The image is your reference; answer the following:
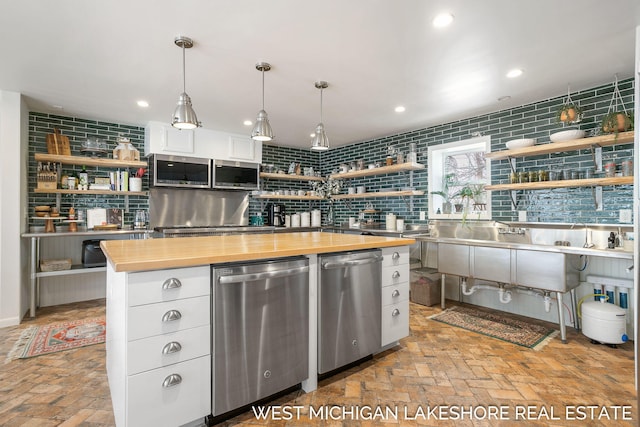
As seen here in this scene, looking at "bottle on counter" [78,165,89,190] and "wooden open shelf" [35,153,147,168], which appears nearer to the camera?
"wooden open shelf" [35,153,147,168]

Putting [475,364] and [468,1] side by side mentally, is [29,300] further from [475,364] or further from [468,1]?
[468,1]

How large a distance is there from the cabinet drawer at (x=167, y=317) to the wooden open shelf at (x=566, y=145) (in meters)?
3.39

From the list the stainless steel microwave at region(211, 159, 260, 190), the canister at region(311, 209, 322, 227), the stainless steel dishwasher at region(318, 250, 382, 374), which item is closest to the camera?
the stainless steel dishwasher at region(318, 250, 382, 374)

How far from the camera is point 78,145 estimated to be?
4230 millimetres

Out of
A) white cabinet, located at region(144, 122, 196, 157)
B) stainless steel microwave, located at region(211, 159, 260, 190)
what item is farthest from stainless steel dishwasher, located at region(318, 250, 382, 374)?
white cabinet, located at region(144, 122, 196, 157)

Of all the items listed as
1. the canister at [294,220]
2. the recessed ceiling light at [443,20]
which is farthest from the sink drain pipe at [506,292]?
the canister at [294,220]

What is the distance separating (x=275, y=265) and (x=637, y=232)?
7.20 ft

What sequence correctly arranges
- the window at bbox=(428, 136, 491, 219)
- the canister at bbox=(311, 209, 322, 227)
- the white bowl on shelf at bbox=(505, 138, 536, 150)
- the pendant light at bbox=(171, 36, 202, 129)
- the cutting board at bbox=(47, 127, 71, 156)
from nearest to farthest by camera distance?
1. the pendant light at bbox=(171, 36, 202, 129)
2. the white bowl on shelf at bbox=(505, 138, 536, 150)
3. the cutting board at bbox=(47, 127, 71, 156)
4. the window at bbox=(428, 136, 491, 219)
5. the canister at bbox=(311, 209, 322, 227)

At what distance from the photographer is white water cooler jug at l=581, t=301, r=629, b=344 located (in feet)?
8.94

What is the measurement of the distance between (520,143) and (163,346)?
3.74 m

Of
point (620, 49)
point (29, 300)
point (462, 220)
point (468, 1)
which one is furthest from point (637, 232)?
point (29, 300)

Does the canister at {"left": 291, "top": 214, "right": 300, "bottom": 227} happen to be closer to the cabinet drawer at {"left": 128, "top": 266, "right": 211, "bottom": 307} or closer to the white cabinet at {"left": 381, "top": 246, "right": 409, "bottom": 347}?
the white cabinet at {"left": 381, "top": 246, "right": 409, "bottom": 347}

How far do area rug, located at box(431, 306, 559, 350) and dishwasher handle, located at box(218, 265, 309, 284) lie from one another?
2.19 metres

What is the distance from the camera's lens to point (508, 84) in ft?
10.1
